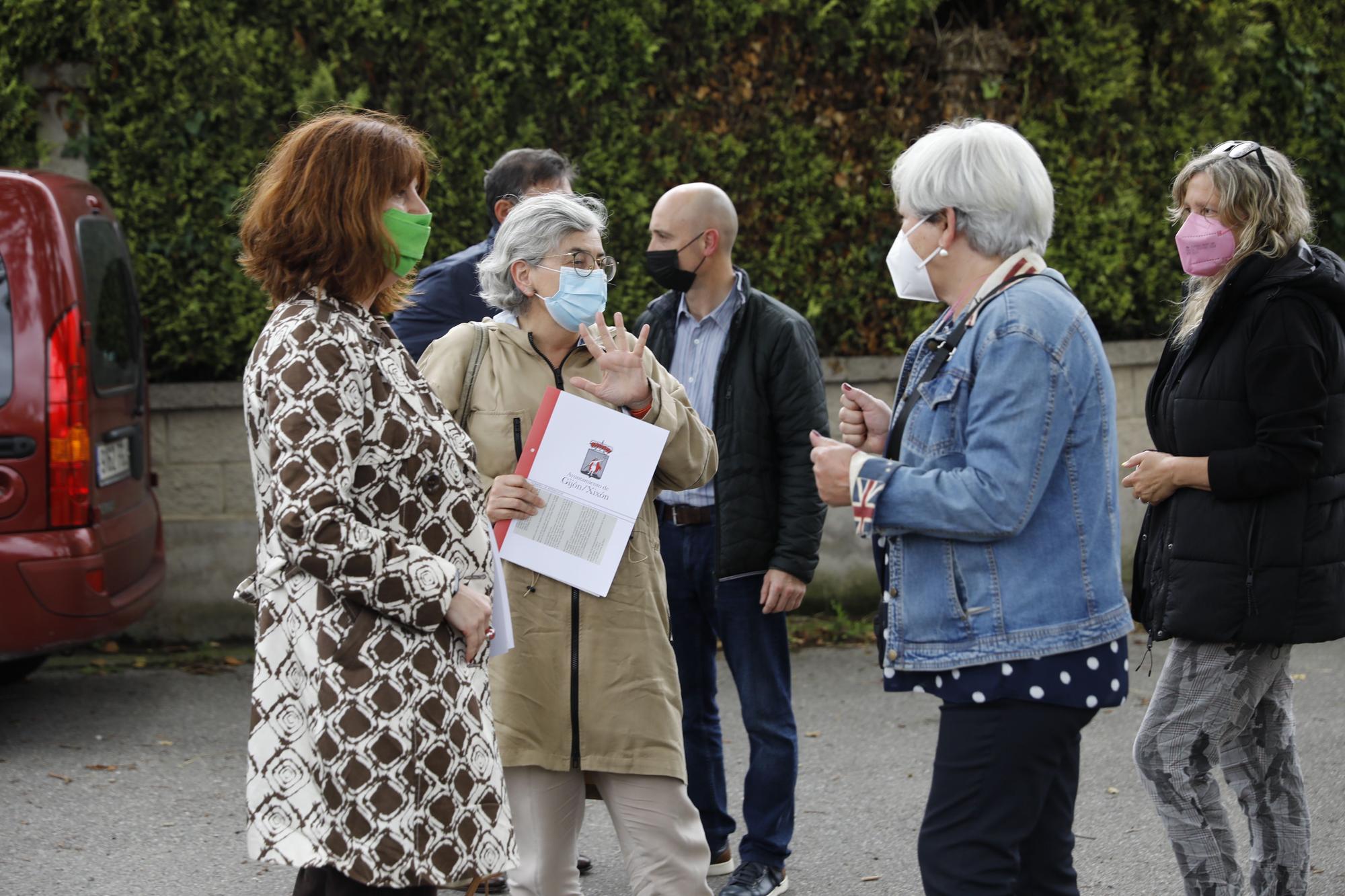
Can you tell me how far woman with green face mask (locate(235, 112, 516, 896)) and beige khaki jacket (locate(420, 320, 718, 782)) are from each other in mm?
707

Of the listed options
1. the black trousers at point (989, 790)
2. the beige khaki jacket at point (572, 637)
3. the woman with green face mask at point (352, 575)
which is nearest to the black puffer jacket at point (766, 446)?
the beige khaki jacket at point (572, 637)

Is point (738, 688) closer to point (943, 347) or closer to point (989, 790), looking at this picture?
point (989, 790)

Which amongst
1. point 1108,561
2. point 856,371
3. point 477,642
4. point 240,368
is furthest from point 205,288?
point 1108,561

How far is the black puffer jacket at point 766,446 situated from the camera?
14.0 ft

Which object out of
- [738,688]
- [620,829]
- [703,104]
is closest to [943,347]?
[620,829]

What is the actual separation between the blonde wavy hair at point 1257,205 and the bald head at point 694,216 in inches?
57.6

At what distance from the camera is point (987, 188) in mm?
2725

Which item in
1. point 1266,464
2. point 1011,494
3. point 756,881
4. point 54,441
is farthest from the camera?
point 54,441

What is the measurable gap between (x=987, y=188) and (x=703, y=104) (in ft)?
16.6

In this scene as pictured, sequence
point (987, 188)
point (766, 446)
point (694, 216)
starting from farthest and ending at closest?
point (694, 216)
point (766, 446)
point (987, 188)

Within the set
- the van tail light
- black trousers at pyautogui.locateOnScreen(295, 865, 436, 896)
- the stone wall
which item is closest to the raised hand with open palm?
black trousers at pyautogui.locateOnScreen(295, 865, 436, 896)

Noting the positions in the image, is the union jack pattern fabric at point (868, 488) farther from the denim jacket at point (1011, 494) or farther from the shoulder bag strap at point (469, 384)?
the shoulder bag strap at point (469, 384)

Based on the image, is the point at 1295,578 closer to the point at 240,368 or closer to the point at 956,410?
the point at 956,410

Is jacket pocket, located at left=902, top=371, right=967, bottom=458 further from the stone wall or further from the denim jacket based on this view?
the stone wall
